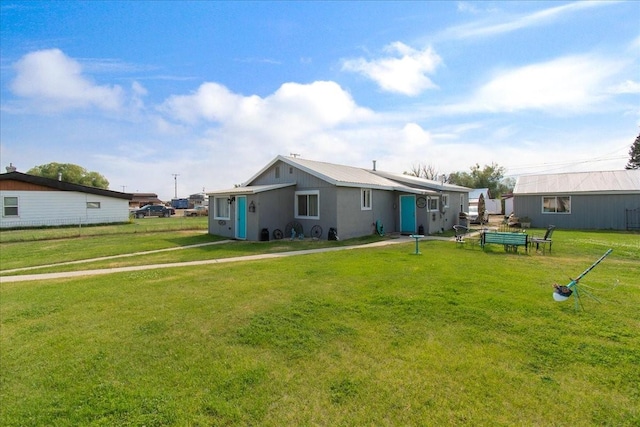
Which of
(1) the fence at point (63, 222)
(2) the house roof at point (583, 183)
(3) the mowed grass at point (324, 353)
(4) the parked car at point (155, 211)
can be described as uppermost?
(2) the house roof at point (583, 183)

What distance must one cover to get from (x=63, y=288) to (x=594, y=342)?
982 cm

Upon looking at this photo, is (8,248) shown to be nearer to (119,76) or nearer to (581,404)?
(119,76)

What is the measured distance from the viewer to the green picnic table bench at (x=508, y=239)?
1067 centimetres

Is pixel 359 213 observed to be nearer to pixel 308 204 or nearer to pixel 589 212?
pixel 308 204

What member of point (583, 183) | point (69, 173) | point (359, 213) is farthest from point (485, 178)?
point (69, 173)

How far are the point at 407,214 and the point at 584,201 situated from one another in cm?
1349

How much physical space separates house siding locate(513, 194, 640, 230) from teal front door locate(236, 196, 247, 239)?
20.3 meters

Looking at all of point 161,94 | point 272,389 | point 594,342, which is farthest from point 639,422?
point 161,94

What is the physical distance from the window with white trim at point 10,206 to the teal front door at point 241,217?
18.9 meters

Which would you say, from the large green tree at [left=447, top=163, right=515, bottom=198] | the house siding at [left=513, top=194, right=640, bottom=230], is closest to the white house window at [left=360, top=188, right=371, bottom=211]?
the house siding at [left=513, top=194, right=640, bottom=230]

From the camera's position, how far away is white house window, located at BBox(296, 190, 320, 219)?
1546 centimetres

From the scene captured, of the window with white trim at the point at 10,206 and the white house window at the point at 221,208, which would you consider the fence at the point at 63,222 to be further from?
the white house window at the point at 221,208

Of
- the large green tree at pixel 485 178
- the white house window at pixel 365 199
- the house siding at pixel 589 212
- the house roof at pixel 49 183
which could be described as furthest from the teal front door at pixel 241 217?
the large green tree at pixel 485 178

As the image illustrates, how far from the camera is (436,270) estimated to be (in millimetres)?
7895
